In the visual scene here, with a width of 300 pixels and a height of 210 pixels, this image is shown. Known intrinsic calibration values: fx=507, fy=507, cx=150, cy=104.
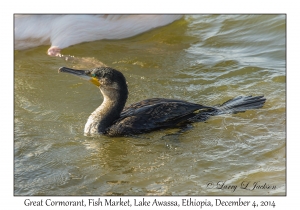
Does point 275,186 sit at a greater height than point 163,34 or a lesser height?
lesser

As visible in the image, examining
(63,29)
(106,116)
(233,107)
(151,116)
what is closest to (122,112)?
(106,116)

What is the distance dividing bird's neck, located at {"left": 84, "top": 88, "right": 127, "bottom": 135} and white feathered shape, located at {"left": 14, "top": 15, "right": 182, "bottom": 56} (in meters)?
3.02

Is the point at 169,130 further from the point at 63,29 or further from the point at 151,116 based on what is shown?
the point at 63,29

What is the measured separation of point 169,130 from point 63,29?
371cm

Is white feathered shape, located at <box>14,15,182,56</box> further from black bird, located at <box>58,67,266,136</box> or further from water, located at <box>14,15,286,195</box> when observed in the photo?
black bird, located at <box>58,67,266,136</box>

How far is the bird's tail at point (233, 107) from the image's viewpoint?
252 inches

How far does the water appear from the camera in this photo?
5070mm

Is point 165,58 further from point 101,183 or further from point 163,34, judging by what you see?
point 101,183

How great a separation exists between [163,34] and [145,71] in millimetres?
1885

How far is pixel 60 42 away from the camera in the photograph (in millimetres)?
8914

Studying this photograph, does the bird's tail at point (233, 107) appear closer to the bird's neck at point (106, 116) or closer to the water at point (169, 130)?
the water at point (169, 130)

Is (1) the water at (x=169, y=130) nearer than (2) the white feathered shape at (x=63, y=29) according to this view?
Yes

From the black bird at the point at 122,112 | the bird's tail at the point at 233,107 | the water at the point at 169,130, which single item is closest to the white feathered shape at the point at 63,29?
the water at the point at 169,130

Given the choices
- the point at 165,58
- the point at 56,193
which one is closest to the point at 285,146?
the point at 56,193
